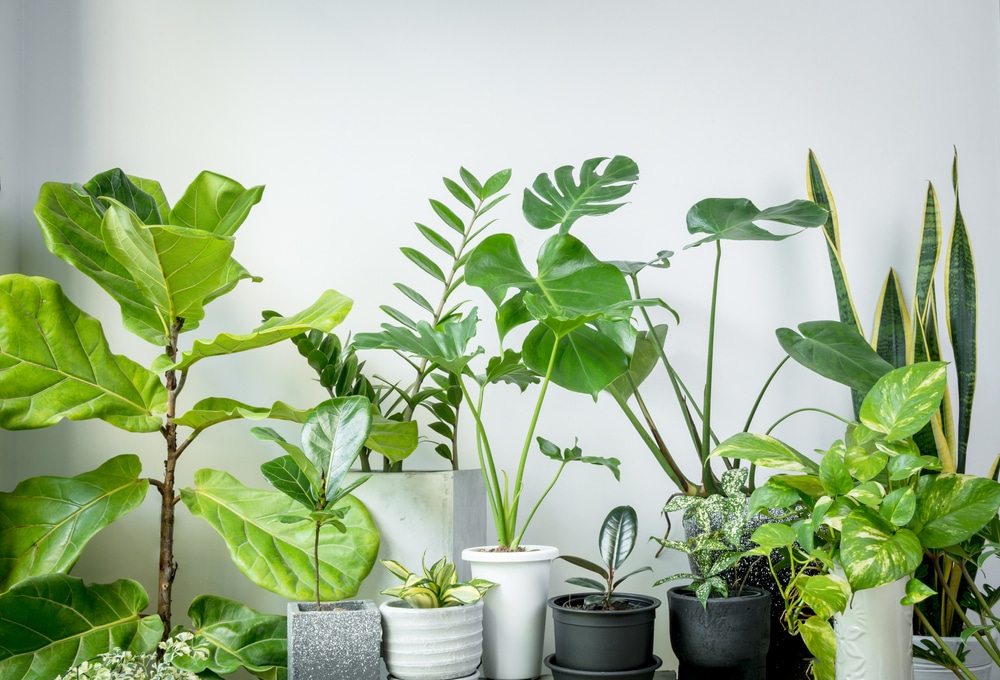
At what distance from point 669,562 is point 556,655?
0.43m

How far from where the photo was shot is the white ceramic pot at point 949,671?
126 centimetres

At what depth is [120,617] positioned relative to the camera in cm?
118

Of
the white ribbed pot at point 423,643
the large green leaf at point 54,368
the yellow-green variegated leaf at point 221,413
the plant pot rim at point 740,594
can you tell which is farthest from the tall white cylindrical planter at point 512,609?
the large green leaf at point 54,368

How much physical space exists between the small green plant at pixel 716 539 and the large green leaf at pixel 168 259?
0.76m

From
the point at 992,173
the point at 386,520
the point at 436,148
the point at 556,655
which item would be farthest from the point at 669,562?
the point at 992,173

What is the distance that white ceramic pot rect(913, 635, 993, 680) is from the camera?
126 cm

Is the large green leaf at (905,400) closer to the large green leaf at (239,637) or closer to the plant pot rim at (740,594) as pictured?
the plant pot rim at (740,594)

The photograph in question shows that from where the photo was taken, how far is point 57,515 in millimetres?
1197

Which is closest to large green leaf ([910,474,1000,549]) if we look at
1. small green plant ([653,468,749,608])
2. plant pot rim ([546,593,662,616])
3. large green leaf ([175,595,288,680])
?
small green plant ([653,468,749,608])

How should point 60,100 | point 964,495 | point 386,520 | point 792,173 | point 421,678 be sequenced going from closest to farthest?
point 964,495
point 421,678
point 386,520
point 60,100
point 792,173

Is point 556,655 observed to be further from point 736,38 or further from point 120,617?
point 736,38

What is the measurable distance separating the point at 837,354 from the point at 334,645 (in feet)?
2.87

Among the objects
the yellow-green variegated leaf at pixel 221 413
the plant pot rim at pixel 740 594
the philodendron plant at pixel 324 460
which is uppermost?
the yellow-green variegated leaf at pixel 221 413

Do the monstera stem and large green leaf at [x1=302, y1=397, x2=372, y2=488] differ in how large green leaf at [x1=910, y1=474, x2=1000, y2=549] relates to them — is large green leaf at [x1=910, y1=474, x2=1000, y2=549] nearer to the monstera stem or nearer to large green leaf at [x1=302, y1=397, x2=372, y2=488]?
large green leaf at [x1=302, y1=397, x2=372, y2=488]
